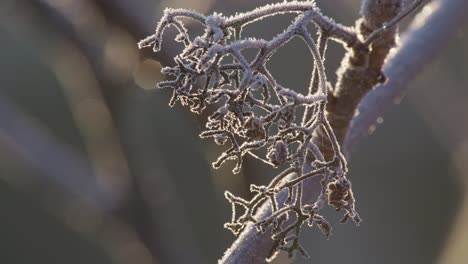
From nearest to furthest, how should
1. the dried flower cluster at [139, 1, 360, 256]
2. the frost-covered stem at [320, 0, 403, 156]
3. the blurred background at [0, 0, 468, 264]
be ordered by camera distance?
the dried flower cluster at [139, 1, 360, 256]
the frost-covered stem at [320, 0, 403, 156]
the blurred background at [0, 0, 468, 264]

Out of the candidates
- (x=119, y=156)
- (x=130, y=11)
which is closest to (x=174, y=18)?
(x=130, y=11)

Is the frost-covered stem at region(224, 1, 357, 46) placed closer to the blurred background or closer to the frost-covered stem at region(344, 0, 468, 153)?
the frost-covered stem at region(344, 0, 468, 153)

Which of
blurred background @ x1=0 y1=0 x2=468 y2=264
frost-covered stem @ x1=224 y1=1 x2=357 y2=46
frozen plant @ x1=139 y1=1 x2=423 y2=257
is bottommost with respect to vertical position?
frozen plant @ x1=139 y1=1 x2=423 y2=257

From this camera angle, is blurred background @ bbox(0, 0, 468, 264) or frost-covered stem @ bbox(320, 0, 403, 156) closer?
frost-covered stem @ bbox(320, 0, 403, 156)

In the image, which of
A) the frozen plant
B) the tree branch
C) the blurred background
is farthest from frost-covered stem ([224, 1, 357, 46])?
the blurred background

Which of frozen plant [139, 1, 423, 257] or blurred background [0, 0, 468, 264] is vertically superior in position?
blurred background [0, 0, 468, 264]

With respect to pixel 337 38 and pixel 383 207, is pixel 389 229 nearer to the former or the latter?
pixel 383 207

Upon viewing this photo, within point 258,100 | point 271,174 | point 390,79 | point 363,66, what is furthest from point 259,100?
point 271,174

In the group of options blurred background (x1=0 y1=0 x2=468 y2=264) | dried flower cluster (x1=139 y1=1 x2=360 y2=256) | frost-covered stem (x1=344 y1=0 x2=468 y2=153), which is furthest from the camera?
blurred background (x1=0 y1=0 x2=468 y2=264)

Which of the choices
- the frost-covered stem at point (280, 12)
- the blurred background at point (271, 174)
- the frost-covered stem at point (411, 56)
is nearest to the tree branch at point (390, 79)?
the frost-covered stem at point (411, 56)
